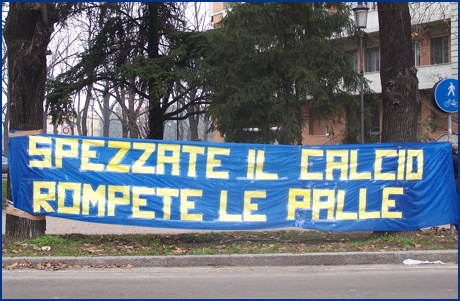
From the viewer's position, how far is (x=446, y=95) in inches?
Result: 372

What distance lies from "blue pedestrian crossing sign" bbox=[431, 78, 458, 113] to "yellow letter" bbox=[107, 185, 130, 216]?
5.92 meters

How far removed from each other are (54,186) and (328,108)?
1075 centimetres

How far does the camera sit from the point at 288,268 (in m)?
7.85

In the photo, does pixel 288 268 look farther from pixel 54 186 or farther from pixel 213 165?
pixel 54 186

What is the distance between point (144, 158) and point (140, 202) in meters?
0.77

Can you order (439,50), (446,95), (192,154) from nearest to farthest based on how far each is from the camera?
(192,154) < (446,95) < (439,50)

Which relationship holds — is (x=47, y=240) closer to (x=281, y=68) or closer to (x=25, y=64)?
(x=25, y=64)

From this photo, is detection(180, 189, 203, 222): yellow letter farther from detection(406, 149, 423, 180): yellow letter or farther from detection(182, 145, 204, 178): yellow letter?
detection(406, 149, 423, 180): yellow letter

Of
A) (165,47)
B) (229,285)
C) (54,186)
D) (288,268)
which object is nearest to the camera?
(229,285)

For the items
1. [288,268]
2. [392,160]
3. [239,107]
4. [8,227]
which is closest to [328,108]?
[239,107]

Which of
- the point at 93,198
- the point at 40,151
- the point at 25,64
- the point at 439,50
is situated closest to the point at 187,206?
the point at 93,198

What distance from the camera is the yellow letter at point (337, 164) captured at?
9070 millimetres

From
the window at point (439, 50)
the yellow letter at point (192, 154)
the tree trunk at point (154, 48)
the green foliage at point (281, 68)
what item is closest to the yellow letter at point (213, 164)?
the yellow letter at point (192, 154)

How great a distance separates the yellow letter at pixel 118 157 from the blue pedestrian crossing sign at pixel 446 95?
572cm
